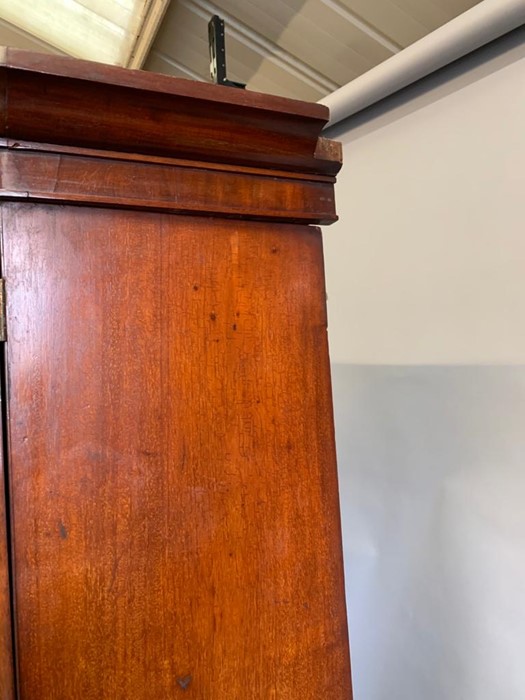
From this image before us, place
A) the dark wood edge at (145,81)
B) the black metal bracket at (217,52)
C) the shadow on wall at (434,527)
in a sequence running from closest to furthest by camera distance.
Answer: the dark wood edge at (145,81), the black metal bracket at (217,52), the shadow on wall at (434,527)

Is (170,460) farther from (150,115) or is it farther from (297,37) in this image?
(297,37)

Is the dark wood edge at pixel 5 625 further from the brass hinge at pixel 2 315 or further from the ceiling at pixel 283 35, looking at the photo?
the ceiling at pixel 283 35

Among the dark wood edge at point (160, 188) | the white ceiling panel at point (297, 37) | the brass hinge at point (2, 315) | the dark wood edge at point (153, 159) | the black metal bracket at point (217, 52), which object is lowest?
the brass hinge at point (2, 315)

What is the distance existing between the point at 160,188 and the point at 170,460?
0.25m

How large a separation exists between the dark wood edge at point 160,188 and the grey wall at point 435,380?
1.91ft

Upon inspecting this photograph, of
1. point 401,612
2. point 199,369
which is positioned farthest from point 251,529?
point 401,612

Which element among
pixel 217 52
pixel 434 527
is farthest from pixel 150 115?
pixel 434 527

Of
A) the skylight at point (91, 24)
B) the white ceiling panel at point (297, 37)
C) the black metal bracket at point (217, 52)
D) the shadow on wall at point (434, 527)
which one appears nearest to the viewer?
the black metal bracket at point (217, 52)

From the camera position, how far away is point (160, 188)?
1.56ft

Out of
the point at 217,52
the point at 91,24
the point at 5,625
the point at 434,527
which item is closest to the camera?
the point at 5,625

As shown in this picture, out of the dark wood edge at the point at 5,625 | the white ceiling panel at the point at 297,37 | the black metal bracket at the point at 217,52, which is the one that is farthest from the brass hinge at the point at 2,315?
the white ceiling panel at the point at 297,37

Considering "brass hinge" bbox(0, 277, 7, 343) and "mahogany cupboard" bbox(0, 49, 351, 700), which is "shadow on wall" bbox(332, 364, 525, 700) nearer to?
"mahogany cupboard" bbox(0, 49, 351, 700)

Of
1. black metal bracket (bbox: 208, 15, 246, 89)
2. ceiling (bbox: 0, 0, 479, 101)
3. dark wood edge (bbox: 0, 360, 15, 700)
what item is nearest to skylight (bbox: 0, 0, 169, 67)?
ceiling (bbox: 0, 0, 479, 101)

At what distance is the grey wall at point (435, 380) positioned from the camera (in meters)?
0.95
